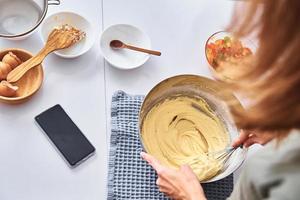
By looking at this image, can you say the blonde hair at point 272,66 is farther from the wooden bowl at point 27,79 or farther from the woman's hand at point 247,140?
the wooden bowl at point 27,79

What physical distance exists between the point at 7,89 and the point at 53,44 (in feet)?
0.43

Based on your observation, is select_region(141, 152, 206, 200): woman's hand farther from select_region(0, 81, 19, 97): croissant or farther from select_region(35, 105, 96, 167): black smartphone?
select_region(0, 81, 19, 97): croissant

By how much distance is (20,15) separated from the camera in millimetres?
1020

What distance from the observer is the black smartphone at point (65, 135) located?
92 cm

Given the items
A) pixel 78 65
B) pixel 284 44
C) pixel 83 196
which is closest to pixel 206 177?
pixel 83 196

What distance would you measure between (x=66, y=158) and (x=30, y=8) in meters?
0.33

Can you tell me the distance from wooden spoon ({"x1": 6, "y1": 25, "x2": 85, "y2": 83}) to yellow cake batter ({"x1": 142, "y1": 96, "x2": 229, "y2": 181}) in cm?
22

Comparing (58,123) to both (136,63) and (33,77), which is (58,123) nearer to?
(33,77)

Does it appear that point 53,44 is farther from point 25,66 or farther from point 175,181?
point 175,181

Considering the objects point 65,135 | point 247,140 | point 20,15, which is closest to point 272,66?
point 247,140

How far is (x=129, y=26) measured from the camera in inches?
41.3

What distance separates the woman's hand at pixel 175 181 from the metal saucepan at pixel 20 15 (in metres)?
0.37

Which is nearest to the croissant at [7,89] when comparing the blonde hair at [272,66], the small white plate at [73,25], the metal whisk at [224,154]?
the small white plate at [73,25]

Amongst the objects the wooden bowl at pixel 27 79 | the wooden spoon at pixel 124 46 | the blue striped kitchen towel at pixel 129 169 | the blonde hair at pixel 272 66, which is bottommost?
the blue striped kitchen towel at pixel 129 169
